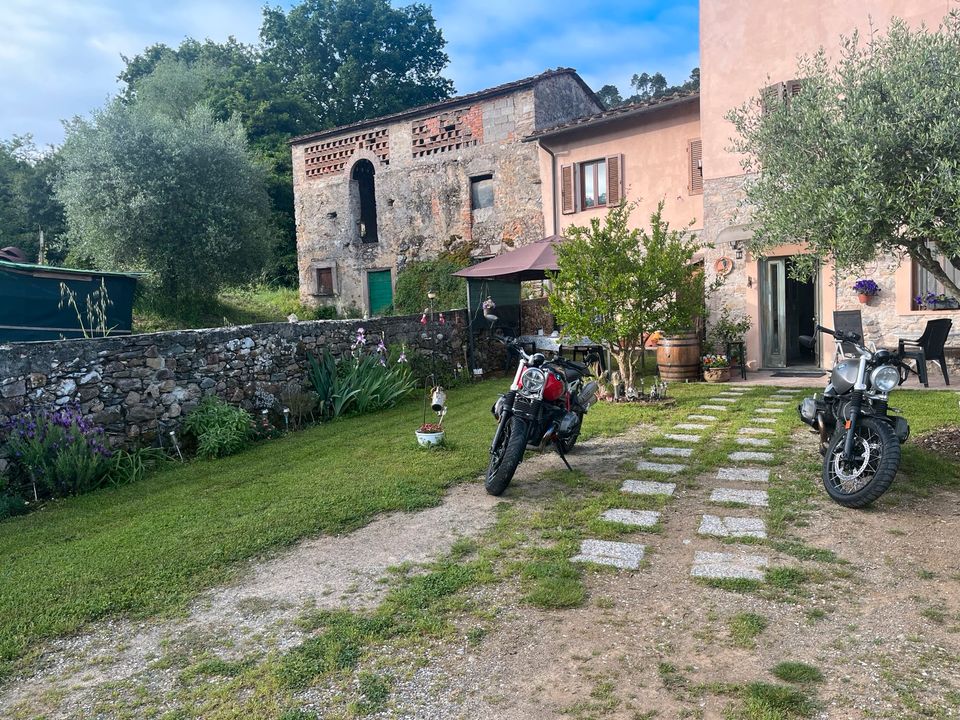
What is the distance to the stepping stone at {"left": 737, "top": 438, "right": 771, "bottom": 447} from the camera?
5.89 meters

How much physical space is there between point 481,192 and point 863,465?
1494 centimetres

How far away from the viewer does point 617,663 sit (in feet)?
8.09

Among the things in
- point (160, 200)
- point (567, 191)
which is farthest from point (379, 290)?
point (567, 191)

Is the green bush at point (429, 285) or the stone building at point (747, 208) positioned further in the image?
the green bush at point (429, 285)

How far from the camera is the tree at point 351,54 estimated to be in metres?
30.5

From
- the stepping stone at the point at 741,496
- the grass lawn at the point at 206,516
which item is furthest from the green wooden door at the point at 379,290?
the stepping stone at the point at 741,496

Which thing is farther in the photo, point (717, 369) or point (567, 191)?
point (567, 191)

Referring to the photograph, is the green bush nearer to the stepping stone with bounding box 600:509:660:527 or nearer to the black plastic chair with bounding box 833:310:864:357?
the black plastic chair with bounding box 833:310:864:357

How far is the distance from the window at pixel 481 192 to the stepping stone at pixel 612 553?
14921 mm

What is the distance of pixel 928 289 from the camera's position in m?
9.20

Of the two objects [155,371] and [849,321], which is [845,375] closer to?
[849,321]

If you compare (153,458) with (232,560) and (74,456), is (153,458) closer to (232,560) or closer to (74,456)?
(74,456)

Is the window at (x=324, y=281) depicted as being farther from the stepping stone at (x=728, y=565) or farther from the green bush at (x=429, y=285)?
the stepping stone at (x=728, y=565)

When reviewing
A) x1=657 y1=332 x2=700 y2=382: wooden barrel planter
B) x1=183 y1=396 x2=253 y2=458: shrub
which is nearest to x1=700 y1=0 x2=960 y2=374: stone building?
x1=657 y1=332 x2=700 y2=382: wooden barrel planter
